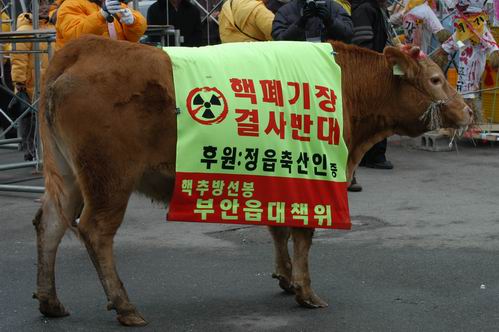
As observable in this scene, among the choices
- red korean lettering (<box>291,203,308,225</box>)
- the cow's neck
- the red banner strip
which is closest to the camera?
the red banner strip

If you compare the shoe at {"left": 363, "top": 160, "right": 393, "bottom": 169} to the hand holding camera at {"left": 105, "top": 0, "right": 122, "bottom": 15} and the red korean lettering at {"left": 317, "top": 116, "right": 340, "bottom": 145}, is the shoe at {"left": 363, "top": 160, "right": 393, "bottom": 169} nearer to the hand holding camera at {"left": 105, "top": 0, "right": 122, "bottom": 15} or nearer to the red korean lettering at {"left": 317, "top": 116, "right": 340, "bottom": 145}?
the hand holding camera at {"left": 105, "top": 0, "right": 122, "bottom": 15}

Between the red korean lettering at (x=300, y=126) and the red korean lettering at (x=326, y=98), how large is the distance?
13cm

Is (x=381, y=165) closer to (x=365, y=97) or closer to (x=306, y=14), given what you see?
(x=306, y=14)

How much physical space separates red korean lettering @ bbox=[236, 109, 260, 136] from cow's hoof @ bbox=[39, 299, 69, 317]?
1.48 m

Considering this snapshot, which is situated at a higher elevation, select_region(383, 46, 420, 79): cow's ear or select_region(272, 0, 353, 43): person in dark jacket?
select_region(272, 0, 353, 43): person in dark jacket

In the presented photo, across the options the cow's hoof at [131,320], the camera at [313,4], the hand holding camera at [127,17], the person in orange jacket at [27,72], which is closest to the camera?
the cow's hoof at [131,320]

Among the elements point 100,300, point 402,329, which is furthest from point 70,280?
point 402,329

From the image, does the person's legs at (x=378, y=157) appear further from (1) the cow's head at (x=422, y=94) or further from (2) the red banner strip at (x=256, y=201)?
(2) the red banner strip at (x=256, y=201)

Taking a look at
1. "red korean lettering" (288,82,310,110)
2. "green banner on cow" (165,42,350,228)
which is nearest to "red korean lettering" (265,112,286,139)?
"green banner on cow" (165,42,350,228)

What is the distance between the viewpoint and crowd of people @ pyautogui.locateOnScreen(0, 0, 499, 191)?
7.56 m

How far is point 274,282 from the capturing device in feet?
21.3

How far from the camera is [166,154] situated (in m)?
5.54

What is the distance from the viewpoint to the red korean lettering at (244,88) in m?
5.62

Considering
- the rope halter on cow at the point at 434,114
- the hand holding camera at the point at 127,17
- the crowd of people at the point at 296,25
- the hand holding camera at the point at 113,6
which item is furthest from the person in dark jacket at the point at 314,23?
the rope halter on cow at the point at 434,114
